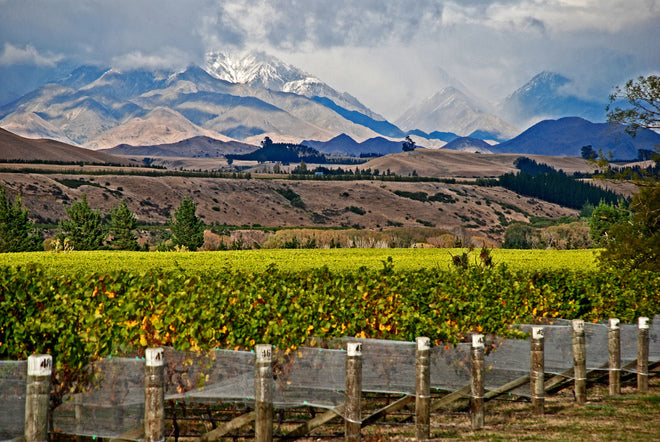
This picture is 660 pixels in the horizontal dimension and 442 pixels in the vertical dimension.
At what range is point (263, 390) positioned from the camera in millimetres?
8930

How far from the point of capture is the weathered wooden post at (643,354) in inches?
630

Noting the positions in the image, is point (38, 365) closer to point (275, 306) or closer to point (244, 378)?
point (244, 378)

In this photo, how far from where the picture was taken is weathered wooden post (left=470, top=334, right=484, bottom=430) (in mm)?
11539

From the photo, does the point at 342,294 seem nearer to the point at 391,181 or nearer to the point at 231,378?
the point at 231,378

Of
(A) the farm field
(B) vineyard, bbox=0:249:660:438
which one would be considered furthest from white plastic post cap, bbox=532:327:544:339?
(A) the farm field

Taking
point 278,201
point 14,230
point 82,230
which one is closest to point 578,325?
point 14,230

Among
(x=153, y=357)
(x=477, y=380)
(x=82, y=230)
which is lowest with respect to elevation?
(x=477, y=380)

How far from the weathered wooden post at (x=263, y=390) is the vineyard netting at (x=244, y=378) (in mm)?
242

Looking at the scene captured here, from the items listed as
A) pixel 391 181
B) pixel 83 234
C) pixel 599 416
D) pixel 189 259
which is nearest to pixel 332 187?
pixel 391 181

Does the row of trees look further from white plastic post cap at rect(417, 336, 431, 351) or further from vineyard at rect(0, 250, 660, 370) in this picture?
white plastic post cap at rect(417, 336, 431, 351)

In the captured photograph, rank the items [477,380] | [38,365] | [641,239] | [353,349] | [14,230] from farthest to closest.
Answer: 1. [14,230]
2. [641,239]
3. [477,380]
4. [353,349]
5. [38,365]

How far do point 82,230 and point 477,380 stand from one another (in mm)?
57152

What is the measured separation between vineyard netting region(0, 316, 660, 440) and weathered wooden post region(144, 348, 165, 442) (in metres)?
0.28

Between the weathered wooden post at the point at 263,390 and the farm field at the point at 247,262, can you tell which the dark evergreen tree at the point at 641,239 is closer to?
the farm field at the point at 247,262
